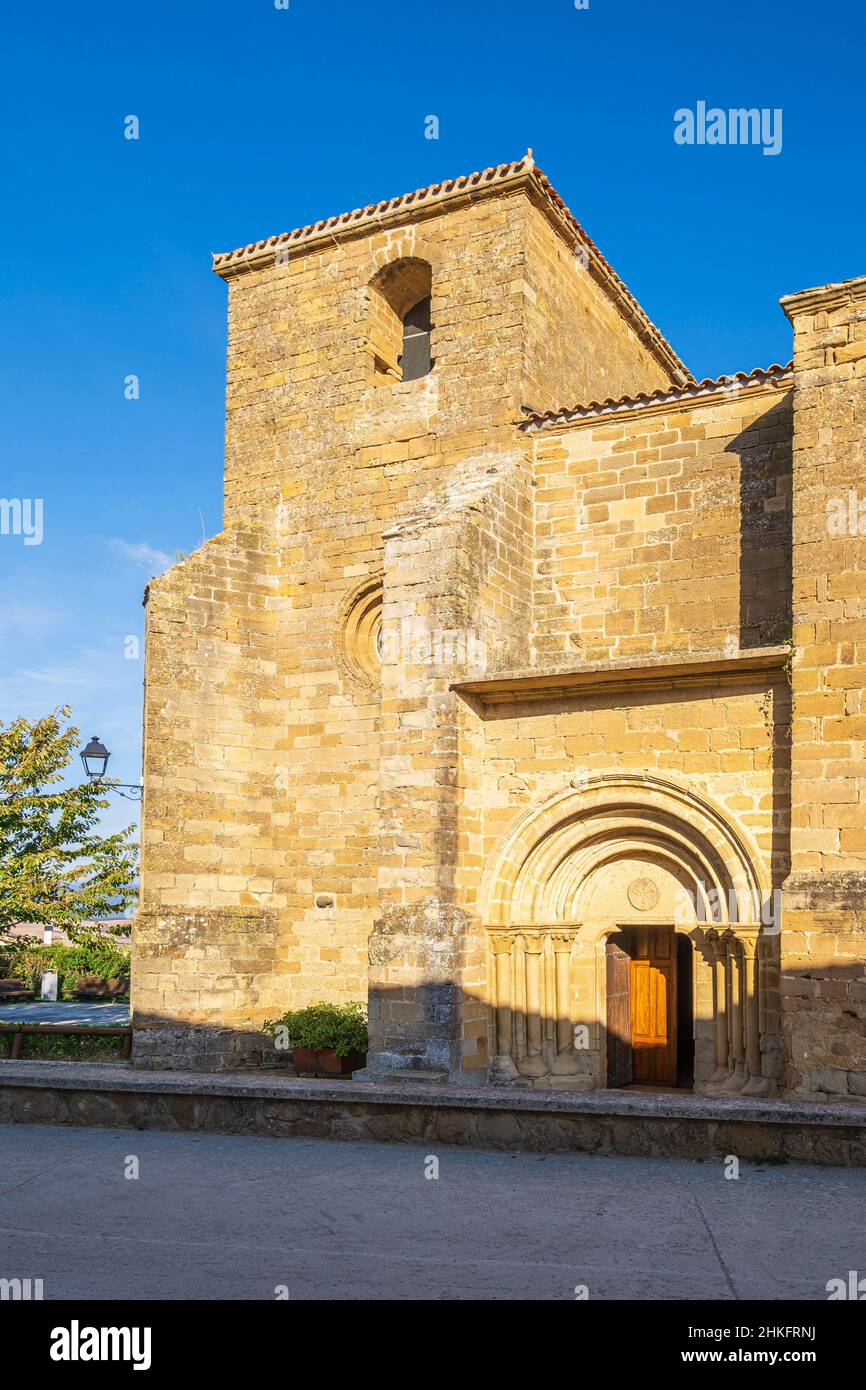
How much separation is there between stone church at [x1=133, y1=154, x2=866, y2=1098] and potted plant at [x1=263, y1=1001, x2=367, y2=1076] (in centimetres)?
87

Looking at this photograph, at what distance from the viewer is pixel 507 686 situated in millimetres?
10711

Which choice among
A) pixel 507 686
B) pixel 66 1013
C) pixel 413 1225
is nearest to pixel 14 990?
pixel 66 1013

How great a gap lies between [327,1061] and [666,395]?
6.97m

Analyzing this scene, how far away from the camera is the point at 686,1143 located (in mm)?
7098

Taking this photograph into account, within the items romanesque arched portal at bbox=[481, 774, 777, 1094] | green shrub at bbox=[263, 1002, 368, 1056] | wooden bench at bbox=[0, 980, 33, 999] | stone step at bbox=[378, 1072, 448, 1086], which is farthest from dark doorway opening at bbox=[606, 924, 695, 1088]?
wooden bench at bbox=[0, 980, 33, 999]

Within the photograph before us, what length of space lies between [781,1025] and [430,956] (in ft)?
9.28

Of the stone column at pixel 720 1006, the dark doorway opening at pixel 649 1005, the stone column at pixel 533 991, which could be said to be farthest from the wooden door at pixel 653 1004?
the stone column at pixel 720 1006

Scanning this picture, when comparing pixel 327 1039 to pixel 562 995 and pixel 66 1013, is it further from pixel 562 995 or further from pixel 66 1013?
pixel 66 1013

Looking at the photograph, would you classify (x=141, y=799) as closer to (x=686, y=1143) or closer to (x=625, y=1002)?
(x=625, y=1002)

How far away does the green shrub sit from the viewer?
11.1 metres

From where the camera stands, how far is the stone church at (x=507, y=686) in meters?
9.58

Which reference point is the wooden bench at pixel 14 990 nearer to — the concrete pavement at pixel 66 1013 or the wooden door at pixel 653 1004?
the concrete pavement at pixel 66 1013

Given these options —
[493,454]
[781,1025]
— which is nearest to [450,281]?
[493,454]
